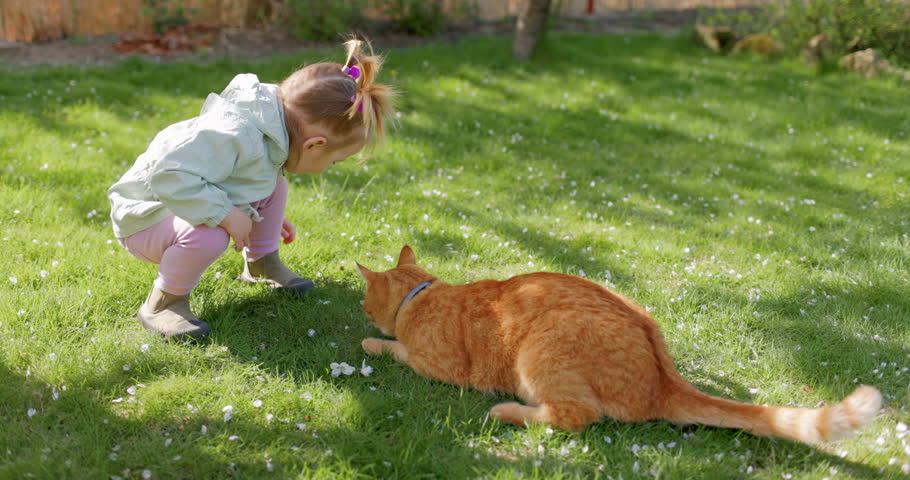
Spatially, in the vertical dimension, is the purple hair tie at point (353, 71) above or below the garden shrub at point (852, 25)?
below

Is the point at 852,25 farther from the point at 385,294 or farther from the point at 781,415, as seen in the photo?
the point at 385,294

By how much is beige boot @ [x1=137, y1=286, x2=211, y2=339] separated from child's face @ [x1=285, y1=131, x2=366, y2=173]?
900 mm

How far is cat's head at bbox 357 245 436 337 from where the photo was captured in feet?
11.3

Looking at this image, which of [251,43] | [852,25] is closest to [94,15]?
[251,43]

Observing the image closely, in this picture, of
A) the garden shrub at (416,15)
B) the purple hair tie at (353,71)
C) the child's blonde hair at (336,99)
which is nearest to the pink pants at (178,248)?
the child's blonde hair at (336,99)

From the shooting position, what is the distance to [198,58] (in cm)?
872

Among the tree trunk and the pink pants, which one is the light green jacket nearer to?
the pink pants

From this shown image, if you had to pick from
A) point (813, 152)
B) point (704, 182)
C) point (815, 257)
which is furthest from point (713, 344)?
point (813, 152)

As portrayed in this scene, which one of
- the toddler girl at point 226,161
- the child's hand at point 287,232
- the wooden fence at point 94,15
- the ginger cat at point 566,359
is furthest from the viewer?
the wooden fence at point 94,15

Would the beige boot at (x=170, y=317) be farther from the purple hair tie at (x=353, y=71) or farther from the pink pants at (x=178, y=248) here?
the purple hair tie at (x=353, y=71)

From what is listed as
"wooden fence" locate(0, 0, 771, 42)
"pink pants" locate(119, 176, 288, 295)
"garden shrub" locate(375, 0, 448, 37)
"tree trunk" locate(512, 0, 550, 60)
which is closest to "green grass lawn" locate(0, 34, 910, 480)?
"pink pants" locate(119, 176, 288, 295)

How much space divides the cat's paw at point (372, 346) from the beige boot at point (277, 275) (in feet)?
2.34

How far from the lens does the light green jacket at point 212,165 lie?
3010 millimetres

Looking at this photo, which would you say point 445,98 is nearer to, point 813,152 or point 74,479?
point 813,152
